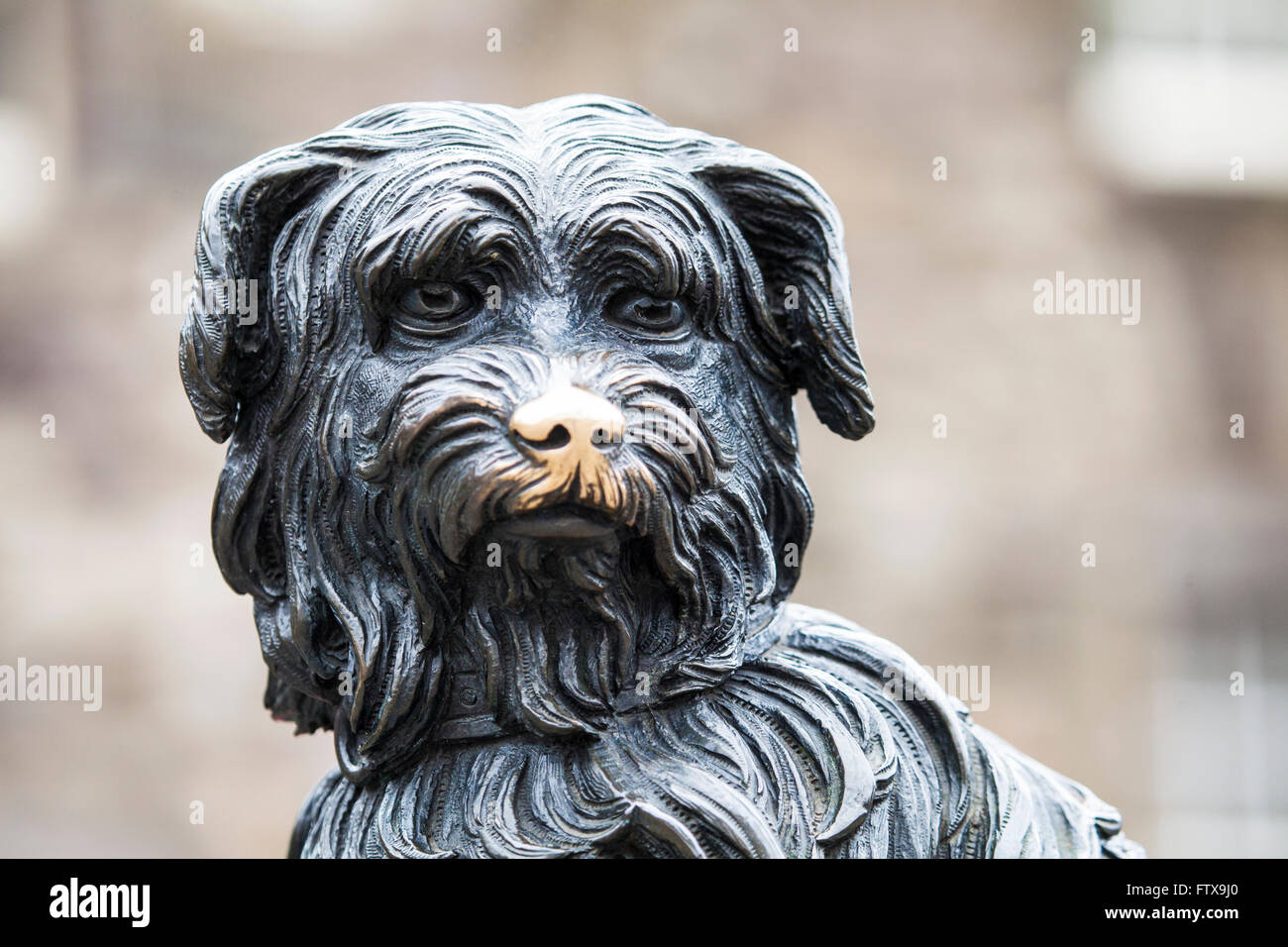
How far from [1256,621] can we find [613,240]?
10.3 ft

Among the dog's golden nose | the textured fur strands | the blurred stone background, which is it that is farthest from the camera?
the blurred stone background

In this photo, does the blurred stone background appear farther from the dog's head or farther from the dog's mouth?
the dog's mouth

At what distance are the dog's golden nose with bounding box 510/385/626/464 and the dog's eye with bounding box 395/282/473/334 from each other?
14 centimetres

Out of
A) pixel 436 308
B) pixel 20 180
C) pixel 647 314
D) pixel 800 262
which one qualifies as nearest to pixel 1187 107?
pixel 20 180

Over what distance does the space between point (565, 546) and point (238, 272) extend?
413 mm

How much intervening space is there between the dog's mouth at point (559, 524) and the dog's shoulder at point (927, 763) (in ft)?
0.92

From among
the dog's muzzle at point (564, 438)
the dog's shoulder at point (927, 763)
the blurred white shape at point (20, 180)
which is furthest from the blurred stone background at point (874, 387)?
the dog's muzzle at point (564, 438)

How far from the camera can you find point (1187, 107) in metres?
4.30

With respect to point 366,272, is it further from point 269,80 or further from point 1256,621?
point 1256,621

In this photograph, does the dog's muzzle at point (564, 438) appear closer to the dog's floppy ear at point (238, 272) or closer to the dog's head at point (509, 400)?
the dog's head at point (509, 400)

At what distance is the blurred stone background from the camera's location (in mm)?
3889

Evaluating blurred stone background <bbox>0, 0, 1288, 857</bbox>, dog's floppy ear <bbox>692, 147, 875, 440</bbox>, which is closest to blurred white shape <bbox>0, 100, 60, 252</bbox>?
blurred stone background <bbox>0, 0, 1288, 857</bbox>

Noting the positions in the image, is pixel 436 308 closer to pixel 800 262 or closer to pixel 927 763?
pixel 800 262

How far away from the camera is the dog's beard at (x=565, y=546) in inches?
56.6
